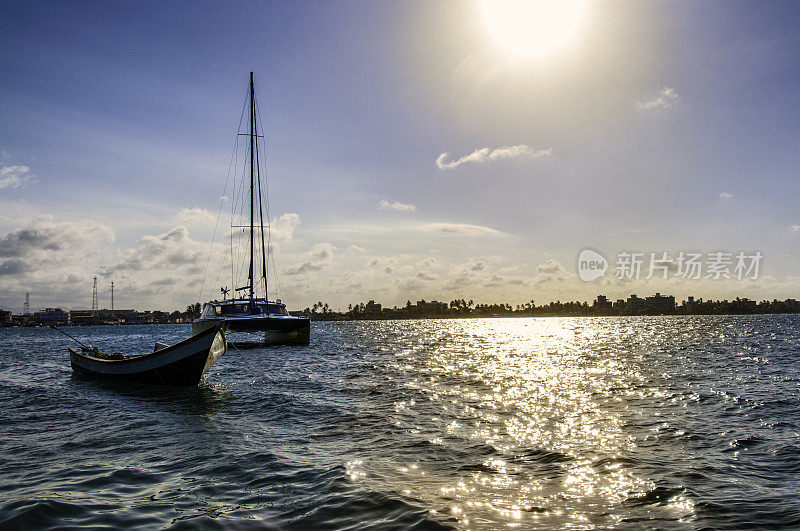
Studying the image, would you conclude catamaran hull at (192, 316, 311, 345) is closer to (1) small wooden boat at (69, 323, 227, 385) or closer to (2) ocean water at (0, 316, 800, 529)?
(1) small wooden boat at (69, 323, 227, 385)

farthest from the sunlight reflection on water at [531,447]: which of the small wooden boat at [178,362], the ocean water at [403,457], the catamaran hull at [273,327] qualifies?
the catamaran hull at [273,327]

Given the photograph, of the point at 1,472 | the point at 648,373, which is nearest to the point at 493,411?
the point at 1,472

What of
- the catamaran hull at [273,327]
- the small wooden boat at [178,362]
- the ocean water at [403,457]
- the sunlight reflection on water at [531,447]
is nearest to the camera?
the ocean water at [403,457]

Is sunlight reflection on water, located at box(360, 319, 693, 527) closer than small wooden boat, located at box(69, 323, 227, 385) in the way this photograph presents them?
Yes

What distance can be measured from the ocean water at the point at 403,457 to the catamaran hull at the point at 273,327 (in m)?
15.8

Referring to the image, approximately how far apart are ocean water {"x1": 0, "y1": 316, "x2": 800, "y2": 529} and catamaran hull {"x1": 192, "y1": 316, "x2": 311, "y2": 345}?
15.8 metres

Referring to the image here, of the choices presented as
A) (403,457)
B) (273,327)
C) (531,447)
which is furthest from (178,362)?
(273,327)

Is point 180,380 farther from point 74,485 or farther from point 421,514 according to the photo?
point 421,514

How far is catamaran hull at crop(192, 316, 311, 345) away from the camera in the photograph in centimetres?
3546

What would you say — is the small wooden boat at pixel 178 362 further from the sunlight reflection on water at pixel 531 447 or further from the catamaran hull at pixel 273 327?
the catamaran hull at pixel 273 327

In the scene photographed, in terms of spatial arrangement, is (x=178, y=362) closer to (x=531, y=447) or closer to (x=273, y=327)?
(x=531, y=447)

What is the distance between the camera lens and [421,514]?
6566 millimetres

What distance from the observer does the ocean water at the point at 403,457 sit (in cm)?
667

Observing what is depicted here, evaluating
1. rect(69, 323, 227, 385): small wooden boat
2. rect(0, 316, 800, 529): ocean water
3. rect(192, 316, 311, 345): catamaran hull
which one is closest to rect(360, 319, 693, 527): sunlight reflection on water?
rect(0, 316, 800, 529): ocean water
